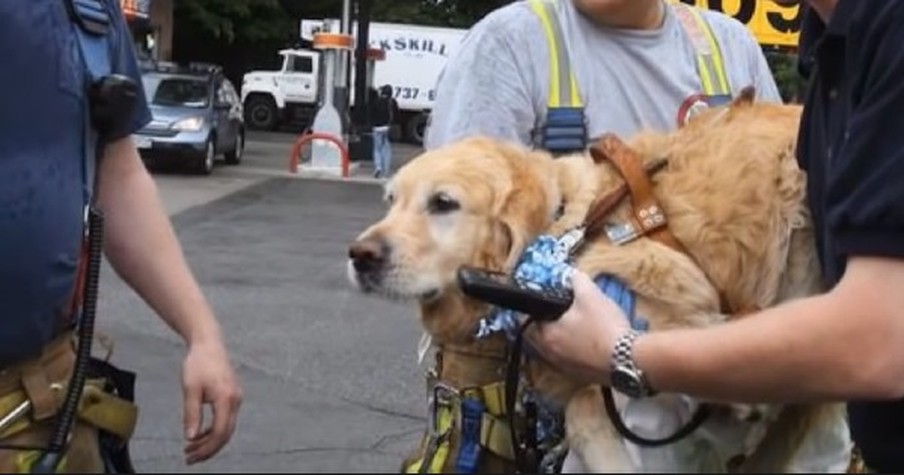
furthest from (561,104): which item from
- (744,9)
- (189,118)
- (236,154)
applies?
(236,154)

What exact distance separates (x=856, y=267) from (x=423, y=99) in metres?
44.5

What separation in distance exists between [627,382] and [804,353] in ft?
0.94

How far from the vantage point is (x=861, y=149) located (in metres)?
2.12

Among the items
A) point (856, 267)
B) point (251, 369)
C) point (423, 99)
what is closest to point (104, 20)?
point (856, 267)

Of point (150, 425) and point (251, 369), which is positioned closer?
point (150, 425)

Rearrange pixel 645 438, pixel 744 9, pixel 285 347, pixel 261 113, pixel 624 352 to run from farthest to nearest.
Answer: pixel 261 113, pixel 744 9, pixel 285 347, pixel 645 438, pixel 624 352

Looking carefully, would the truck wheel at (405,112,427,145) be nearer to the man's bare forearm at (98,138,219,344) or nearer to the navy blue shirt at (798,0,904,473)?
the man's bare forearm at (98,138,219,344)

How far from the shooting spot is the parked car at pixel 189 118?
2731cm

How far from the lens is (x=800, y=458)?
2.50 meters

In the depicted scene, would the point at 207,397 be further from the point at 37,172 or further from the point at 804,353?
the point at 804,353

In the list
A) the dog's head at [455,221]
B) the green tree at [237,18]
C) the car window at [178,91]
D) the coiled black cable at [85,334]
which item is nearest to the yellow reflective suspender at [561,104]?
the dog's head at [455,221]

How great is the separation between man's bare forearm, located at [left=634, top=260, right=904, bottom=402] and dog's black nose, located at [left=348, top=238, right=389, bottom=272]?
100cm

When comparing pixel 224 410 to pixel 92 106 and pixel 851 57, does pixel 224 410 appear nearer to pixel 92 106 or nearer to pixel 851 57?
pixel 92 106

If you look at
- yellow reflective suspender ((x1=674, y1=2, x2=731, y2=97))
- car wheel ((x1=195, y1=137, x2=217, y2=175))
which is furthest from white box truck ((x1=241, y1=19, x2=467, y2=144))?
yellow reflective suspender ((x1=674, y1=2, x2=731, y2=97))
